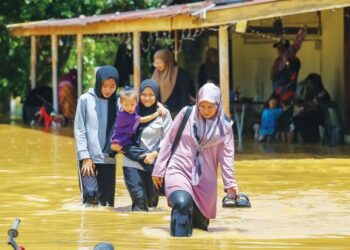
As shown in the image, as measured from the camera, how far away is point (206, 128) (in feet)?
32.0

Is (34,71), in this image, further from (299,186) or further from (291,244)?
(291,244)

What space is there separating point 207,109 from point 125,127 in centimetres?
195

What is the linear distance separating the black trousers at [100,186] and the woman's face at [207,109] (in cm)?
221

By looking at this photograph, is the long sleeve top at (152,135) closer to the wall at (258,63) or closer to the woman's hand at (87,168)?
the woman's hand at (87,168)

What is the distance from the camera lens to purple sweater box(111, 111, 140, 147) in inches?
453

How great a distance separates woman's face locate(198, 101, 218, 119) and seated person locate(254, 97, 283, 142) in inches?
440

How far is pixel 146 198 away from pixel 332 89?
11.0m

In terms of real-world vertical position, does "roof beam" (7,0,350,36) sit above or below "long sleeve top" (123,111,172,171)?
above

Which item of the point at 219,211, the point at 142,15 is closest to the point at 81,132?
the point at 219,211

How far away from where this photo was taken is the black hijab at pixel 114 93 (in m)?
11.4

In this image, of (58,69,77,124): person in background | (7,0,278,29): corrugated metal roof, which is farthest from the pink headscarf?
(58,69,77,124): person in background

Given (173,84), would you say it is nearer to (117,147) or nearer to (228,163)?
(117,147)

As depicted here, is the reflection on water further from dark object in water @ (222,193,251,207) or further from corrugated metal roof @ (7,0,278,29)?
corrugated metal roof @ (7,0,278,29)

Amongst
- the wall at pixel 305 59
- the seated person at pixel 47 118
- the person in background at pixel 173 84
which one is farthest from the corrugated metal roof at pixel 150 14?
the wall at pixel 305 59
